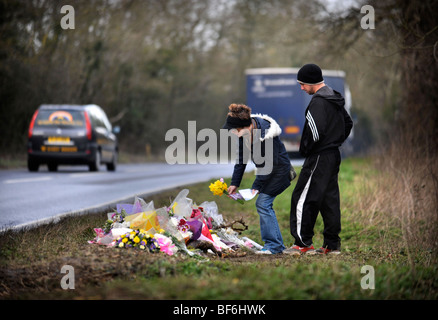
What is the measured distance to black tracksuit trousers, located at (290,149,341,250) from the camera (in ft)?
24.6

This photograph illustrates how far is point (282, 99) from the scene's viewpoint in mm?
24500

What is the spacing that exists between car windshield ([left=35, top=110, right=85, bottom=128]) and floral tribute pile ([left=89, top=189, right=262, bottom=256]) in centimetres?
1294

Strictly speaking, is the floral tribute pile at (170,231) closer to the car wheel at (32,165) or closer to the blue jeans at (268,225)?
the blue jeans at (268,225)

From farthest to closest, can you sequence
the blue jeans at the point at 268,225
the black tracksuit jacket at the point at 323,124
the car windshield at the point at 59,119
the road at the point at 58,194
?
the car windshield at the point at 59,119
the road at the point at 58,194
the blue jeans at the point at 268,225
the black tracksuit jacket at the point at 323,124

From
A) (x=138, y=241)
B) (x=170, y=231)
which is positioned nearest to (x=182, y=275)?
(x=138, y=241)

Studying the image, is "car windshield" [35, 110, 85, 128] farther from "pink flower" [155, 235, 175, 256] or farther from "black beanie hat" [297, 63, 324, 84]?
"pink flower" [155, 235, 175, 256]

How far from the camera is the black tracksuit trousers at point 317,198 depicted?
7492 millimetres

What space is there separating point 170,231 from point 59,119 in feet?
46.7

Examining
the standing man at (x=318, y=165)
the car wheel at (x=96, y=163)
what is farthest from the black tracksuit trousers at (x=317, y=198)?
the car wheel at (x=96, y=163)

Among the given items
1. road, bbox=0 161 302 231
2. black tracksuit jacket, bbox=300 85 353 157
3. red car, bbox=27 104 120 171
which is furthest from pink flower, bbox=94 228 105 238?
red car, bbox=27 104 120 171

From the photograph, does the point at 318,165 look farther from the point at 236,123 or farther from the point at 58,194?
the point at 58,194

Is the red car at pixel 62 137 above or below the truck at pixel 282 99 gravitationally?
below

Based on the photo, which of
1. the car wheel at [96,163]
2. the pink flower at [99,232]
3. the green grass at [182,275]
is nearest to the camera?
the green grass at [182,275]
